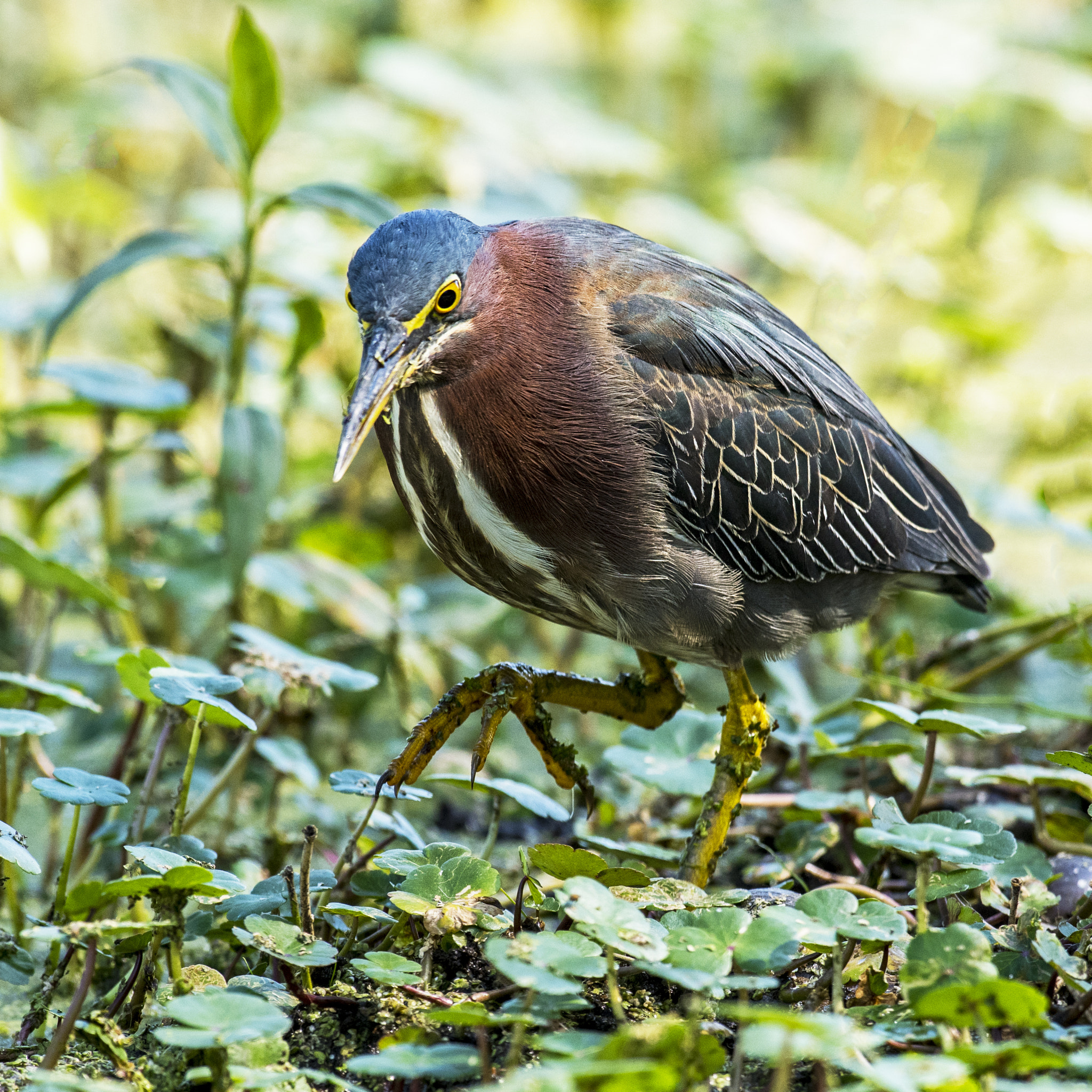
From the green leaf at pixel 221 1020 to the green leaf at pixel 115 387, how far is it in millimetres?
1906

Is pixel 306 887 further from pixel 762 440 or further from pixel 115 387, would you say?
pixel 115 387

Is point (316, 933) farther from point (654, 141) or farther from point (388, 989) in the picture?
point (654, 141)

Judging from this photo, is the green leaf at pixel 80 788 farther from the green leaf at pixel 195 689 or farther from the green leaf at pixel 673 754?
the green leaf at pixel 673 754

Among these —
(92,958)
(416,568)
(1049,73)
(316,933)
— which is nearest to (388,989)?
(316,933)

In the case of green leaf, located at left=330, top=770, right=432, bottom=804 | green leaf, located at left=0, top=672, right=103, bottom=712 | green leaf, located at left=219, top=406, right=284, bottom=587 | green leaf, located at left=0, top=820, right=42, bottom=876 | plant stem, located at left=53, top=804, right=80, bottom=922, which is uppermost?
green leaf, located at left=219, top=406, right=284, bottom=587

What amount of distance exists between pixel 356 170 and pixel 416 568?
2.44 m

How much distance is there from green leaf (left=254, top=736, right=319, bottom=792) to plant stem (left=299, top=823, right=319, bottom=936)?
60 centimetres

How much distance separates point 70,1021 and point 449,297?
1376 mm

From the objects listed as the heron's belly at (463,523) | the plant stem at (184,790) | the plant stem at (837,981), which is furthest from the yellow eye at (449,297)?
the plant stem at (837,981)

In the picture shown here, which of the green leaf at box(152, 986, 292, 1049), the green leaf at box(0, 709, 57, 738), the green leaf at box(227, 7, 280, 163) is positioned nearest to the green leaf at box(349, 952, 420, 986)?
the green leaf at box(152, 986, 292, 1049)

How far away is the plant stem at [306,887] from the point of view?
2.01 m

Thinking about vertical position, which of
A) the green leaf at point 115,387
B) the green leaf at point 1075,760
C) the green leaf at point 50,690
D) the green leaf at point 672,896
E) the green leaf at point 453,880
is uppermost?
the green leaf at point 115,387

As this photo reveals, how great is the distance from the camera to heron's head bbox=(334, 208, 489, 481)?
2.17 meters

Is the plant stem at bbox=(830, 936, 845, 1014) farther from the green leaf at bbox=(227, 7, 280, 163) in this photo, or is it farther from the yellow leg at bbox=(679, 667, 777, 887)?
the green leaf at bbox=(227, 7, 280, 163)
